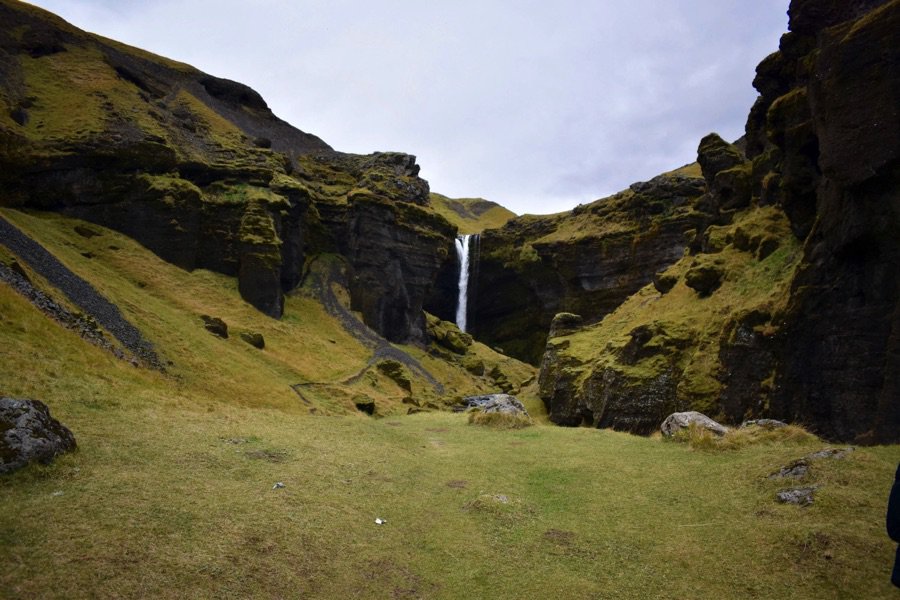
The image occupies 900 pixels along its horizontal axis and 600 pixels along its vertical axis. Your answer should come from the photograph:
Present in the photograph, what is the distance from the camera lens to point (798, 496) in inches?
456

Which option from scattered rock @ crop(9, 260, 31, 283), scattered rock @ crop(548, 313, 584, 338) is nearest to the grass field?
scattered rock @ crop(9, 260, 31, 283)

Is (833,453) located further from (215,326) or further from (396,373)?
(396,373)

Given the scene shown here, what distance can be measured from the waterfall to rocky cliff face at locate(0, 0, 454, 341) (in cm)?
997

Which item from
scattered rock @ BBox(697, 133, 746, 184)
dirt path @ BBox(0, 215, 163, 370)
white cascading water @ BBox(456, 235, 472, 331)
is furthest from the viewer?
white cascading water @ BBox(456, 235, 472, 331)

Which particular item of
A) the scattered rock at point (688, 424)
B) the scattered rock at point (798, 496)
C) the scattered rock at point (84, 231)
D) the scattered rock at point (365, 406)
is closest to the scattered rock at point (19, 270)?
the scattered rock at point (365, 406)

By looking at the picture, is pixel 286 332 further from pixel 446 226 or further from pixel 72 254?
pixel 446 226

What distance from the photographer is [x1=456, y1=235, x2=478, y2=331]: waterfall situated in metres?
101

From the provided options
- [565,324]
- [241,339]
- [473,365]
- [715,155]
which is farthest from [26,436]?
[473,365]

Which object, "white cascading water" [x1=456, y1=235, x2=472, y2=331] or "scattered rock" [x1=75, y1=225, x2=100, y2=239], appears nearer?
"scattered rock" [x1=75, y1=225, x2=100, y2=239]

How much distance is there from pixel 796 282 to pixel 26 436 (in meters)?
25.5

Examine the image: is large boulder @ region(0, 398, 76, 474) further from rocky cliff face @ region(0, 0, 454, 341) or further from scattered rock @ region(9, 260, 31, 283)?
rocky cliff face @ region(0, 0, 454, 341)

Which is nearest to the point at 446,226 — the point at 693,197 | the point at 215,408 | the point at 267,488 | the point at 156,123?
the point at 693,197

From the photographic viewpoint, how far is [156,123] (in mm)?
64250

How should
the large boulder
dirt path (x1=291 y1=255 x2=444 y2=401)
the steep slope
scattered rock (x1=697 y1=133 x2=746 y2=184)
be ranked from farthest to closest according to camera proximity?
1. dirt path (x1=291 y1=255 x2=444 y2=401)
2. scattered rock (x1=697 y1=133 x2=746 y2=184)
3. the steep slope
4. the large boulder
